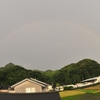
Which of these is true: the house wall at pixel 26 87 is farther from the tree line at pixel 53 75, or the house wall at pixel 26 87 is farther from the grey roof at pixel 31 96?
the tree line at pixel 53 75

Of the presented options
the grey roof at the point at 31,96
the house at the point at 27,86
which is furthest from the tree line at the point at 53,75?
the grey roof at the point at 31,96

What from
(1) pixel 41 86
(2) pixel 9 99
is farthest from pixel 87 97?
(1) pixel 41 86

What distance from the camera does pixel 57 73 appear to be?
97500mm

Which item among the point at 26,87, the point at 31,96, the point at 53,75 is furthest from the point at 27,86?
the point at 53,75

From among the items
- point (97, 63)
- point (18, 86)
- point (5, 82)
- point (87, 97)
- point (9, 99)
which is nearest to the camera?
point (9, 99)

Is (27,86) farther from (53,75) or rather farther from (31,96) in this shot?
(53,75)

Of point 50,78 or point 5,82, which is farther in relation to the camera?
point 50,78

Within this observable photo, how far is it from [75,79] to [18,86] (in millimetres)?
42632

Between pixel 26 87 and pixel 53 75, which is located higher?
pixel 53 75

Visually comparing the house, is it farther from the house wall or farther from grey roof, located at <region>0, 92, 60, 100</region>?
grey roof, located at <region>0, 92, 60, 100</region>

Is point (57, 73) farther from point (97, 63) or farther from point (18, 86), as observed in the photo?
point (18, 86)

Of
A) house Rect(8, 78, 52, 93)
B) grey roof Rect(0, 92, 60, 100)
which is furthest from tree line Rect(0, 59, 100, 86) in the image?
grey roof Rect(0, 92, 60, 100)

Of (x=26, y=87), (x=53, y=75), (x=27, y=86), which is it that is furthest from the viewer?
(x=53, y=75)

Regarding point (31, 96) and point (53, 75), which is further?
point (53, 75)
